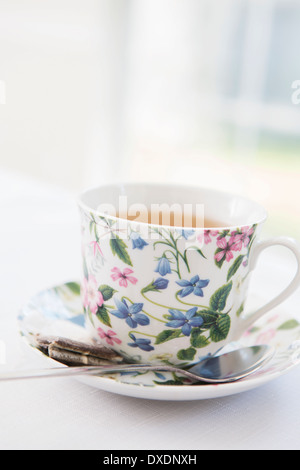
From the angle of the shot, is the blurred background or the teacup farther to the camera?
the blurred background

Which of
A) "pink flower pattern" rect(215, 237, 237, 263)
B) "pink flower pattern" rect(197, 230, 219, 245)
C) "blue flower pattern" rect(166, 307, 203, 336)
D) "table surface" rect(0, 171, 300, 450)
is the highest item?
"pink flower pattern" rect(197, 230, 219, 245)

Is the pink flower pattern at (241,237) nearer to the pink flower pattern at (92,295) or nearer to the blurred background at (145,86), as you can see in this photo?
the pink flower pattern at (92,295)

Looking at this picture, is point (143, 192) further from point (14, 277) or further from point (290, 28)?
point (290, 28)

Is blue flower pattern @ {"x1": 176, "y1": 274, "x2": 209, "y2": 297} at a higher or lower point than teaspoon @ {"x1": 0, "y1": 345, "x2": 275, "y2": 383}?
higher

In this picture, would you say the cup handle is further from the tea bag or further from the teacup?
the tea bag

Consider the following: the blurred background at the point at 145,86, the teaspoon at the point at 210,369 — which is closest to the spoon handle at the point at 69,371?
the teaspoon at the point at 210,369

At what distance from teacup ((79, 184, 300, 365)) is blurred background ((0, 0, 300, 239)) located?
2008 millimetres

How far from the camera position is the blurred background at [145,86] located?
7.83 ft

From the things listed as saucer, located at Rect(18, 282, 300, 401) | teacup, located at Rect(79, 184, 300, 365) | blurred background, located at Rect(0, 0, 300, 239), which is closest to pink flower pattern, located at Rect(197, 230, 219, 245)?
teacup, located at Rect(79, 184, 300, 365)

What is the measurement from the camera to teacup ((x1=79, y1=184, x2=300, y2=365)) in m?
0.40

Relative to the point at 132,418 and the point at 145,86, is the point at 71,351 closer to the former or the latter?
the point at 132,418

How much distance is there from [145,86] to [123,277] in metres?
2.37

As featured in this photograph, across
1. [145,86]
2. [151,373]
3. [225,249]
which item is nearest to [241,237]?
[225,249]
